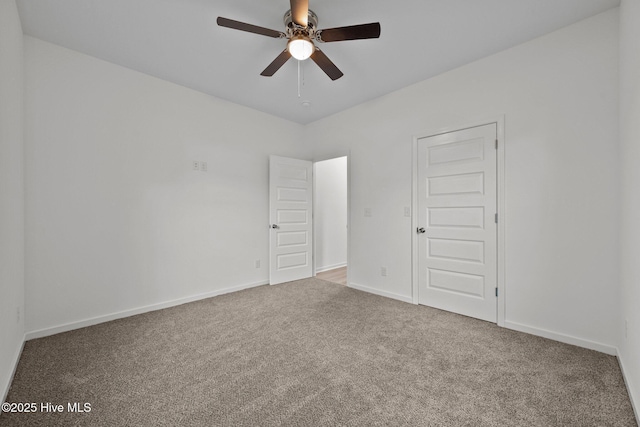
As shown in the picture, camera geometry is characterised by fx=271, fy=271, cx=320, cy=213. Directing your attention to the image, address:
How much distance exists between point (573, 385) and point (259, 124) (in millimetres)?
4386

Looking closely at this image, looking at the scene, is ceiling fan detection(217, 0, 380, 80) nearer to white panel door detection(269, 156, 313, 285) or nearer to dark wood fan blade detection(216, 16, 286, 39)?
dark wood fan blade detection(216, 16, 286, 39)

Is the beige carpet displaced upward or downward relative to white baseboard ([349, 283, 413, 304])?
downward

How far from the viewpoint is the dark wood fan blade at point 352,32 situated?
75.6 inches

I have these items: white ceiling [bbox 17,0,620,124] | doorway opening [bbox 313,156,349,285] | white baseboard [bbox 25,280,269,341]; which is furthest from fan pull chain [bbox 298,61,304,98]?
white baseboard [bbox 25,280,269,341]

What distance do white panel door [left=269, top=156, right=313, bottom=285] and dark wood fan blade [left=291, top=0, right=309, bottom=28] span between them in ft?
7.82

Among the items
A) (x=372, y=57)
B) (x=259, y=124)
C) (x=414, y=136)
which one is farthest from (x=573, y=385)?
(x=259, y=124)

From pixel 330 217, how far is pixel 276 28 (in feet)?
12.3

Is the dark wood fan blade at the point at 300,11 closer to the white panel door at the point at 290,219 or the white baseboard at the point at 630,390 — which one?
the white panel door at the point at 290,219

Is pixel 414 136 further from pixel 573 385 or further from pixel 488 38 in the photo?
pixel 573 385

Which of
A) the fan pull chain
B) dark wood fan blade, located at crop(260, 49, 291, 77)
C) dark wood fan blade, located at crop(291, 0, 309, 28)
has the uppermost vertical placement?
the fan pull chain

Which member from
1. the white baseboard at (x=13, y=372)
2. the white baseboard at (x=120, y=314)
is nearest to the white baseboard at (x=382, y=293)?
the white baseboard at (x=120, y=314)

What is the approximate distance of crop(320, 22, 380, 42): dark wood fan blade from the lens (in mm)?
1919

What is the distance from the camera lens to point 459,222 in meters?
3.01

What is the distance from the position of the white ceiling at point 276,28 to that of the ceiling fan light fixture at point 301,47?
27cm
